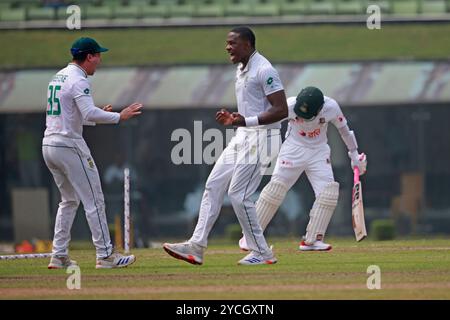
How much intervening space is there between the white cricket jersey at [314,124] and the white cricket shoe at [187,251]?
294 cm

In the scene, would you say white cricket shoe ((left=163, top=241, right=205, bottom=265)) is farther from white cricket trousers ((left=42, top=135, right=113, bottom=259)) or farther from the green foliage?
the green foliage

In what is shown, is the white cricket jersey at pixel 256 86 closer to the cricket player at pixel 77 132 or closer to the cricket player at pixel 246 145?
the cricket player at pixel 246 145

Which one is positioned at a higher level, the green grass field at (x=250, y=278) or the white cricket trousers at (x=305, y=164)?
the white cricket trousers at (x=305, y=164)

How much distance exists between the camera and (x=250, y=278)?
43.3ft

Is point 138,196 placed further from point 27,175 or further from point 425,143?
point 425,143

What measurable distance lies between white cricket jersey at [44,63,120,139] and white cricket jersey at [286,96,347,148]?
3.19 meters

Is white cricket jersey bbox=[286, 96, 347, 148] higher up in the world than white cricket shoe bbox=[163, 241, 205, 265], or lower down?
higher up

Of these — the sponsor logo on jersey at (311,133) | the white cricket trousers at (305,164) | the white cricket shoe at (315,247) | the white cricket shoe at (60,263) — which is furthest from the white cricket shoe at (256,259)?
the sponsor logo on jersey at (311,133)

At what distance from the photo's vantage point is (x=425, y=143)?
96.5 ft

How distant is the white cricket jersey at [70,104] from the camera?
46.0 ft

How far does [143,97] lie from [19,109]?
2.75 m

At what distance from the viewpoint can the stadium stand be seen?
117 feet

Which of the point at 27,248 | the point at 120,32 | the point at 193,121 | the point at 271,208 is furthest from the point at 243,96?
the point at 120,32

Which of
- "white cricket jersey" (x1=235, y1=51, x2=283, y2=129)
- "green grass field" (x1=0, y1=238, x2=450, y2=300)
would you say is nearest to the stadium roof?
"green grass field" (x1=0, y1=238, x2=450, y2=300)
